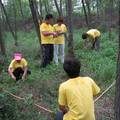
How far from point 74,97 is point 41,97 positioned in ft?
14.4

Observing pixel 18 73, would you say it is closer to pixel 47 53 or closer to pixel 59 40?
pixel 47 53

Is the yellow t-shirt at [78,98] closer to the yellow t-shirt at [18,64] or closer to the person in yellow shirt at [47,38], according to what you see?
the yellow t-shirt at [18,64]

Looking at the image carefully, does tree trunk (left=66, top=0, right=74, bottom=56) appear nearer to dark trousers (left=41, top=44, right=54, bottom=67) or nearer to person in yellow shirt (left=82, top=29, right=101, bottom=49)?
dark trousers (left=41, top=44, right=54, bottom=67)

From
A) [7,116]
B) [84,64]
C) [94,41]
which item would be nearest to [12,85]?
[7,116]

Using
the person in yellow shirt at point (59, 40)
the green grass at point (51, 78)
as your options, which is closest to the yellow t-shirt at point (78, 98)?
the green grass at point (51, 78)

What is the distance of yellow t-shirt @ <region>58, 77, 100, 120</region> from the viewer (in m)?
4.62

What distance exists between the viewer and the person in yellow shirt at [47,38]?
38.0 feet

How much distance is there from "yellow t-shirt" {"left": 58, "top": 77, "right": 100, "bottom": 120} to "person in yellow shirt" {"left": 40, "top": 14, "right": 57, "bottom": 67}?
6863mm

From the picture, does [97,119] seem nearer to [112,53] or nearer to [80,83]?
[80,83]

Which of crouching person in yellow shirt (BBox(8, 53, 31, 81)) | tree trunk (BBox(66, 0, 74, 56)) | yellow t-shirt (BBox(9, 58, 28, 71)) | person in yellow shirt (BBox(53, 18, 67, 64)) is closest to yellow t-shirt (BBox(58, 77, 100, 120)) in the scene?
crouching person in yellow shirt (BBox(8, 53, 31, 81))

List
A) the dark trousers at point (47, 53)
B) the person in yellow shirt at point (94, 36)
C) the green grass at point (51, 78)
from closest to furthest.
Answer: the green grass at point (51, 78) < the dark trousers at point (47, 53) < the person in yellow shirt at point (94, 36)

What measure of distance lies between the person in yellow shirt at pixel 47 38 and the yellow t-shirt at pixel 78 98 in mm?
6863

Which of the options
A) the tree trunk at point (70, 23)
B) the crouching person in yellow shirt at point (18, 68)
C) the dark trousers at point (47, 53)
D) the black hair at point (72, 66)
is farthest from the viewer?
the dark trousers at point (47, 53)

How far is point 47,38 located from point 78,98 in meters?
7.23
